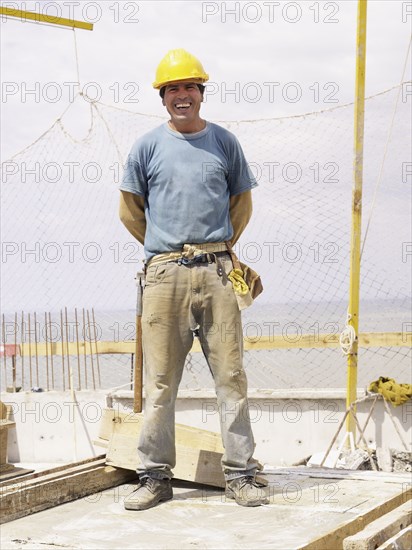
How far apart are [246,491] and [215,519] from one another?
357 mm

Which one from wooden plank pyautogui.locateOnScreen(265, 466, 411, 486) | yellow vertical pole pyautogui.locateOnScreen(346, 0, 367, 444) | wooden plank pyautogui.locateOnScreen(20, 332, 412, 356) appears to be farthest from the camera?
wooden plank pyautogui.locateOnScreen(20, 332, 412, 356)

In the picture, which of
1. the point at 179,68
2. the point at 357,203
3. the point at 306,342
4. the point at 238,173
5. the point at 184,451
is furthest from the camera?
the point at 306,342

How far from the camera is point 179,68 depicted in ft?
15.9

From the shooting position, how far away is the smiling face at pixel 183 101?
4.92 meters

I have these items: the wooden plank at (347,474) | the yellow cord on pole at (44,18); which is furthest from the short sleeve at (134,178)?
the yellow cord on pole at (44,18)

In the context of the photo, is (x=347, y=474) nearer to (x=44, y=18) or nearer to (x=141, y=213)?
(x=141, y=213)

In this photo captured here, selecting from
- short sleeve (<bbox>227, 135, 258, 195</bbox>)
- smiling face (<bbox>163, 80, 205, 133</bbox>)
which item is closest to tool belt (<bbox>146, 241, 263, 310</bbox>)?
short sleeve (<bbox>227, 135, 258, 195</bbox>)

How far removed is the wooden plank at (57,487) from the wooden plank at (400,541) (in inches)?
71.2

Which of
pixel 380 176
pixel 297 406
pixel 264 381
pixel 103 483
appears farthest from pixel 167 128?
pixel 264 381

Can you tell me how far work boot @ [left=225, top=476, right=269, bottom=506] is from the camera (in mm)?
4812

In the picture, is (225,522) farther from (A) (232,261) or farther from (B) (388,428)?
(B) (388,428)

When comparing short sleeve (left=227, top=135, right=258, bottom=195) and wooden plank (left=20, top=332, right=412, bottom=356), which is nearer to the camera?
short sleeve (left=227, top=135, right=258, bottom=195)

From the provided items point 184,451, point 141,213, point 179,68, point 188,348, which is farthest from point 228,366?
point 179,68

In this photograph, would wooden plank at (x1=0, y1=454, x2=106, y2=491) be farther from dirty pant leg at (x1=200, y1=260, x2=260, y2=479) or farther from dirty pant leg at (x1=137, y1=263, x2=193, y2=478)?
dirty pant leg at (x1=200, y1=260, x2=260, y2=479)
